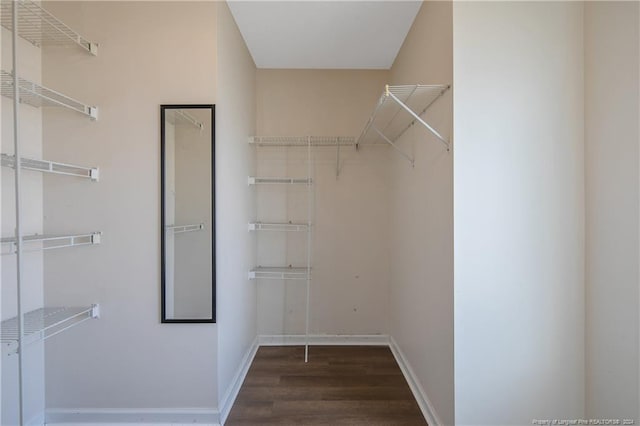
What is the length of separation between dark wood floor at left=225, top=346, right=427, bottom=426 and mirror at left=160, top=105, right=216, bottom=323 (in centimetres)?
78

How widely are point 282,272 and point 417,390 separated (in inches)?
58.6

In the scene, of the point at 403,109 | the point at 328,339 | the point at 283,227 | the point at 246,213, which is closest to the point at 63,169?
the point at 246,213

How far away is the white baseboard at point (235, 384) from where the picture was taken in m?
1.99

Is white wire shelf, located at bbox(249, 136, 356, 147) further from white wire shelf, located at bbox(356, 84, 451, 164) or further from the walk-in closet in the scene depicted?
the walk-in closet

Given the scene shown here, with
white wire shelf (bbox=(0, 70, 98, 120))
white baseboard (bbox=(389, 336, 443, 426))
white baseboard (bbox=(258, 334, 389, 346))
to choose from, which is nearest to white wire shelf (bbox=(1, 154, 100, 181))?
white wire shelf (bbox=(0, 70, 98, 120))

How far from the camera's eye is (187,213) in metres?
1.94

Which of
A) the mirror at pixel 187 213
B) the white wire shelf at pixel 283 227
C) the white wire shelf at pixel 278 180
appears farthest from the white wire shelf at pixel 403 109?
the mirror at pixel 187 213

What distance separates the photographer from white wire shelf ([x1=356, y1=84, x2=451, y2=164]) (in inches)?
66.0

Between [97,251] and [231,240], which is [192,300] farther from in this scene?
[97,251]

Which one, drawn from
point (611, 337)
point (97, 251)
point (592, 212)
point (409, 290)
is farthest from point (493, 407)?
point (97, 251)

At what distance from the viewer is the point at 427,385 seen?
2023 mm

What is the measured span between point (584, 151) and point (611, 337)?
94cm

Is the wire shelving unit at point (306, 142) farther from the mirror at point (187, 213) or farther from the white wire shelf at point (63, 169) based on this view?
the white wire shelf at point (63, 169)

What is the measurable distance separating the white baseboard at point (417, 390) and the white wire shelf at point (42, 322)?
2137mm
